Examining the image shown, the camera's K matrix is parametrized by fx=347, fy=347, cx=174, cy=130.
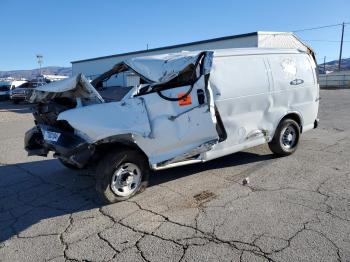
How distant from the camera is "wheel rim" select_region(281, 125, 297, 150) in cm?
692

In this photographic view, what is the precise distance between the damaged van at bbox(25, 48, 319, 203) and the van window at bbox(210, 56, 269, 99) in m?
0.02

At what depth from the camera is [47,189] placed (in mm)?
5785

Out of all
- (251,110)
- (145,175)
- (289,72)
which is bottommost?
(145,175)

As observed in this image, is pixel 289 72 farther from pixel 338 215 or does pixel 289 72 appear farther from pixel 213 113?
pixel 338 215

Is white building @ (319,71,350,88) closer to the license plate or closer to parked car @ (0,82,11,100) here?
parked car @ (0,82,11,100)

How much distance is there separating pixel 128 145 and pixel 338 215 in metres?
2.87

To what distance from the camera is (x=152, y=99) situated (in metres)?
5.00

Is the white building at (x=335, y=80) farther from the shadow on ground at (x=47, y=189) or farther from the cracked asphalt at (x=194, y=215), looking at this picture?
the shadow on ground at (x=47, y=189)

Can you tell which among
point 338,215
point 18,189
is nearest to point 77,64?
point 18,189

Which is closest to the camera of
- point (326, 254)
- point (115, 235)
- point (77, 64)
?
point (326, 254)

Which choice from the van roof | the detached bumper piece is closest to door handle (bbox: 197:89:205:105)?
the van roof

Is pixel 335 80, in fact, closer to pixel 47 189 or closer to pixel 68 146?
pixel 47 189

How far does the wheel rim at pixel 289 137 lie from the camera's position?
22.7 ft

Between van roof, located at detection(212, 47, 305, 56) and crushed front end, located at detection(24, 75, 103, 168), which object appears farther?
van roof, located at detection(212, 47, 305, 56)
